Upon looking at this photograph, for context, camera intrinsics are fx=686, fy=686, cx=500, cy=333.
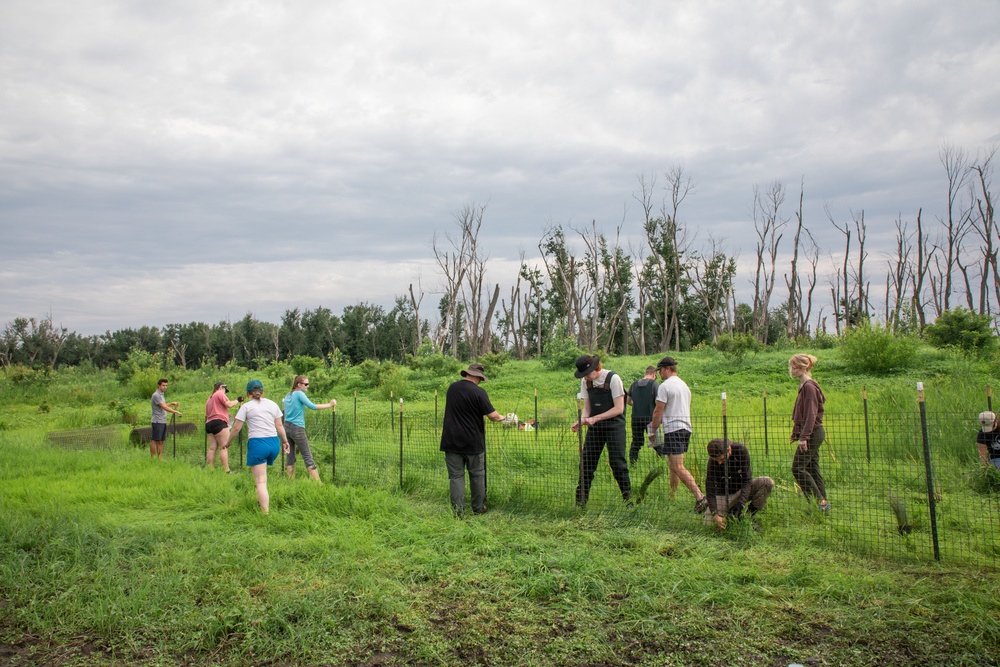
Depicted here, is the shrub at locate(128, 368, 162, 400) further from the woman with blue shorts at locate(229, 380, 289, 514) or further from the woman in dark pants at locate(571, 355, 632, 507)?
the woman in dark pants at locate(571, 355, 632, 507)

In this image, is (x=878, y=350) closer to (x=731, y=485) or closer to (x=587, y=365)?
(x=587, y=365)

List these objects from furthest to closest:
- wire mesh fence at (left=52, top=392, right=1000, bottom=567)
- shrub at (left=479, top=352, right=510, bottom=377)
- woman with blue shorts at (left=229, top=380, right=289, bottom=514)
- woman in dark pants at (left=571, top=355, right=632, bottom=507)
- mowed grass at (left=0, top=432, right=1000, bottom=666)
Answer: shrub at (left=479, top=352, right=510, bottom=377) < woman with blue shorts at (left=229, top=380, right=289, bottom=514) < woman in dark pants at (left=571, top=355, right=632, bottom=507) < wire mesh fence at (left=52, top=392, right=1000, bottom=567) < mowed grass at (left=0, top=432, right=1000, bottom=666)

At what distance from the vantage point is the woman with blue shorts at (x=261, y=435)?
6.93 metres

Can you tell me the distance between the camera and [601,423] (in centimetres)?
683

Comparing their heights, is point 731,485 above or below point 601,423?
below

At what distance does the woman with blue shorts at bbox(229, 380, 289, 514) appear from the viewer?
Result: 6930mm

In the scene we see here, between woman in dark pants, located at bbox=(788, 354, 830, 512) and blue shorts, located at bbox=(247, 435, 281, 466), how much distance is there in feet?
16.7

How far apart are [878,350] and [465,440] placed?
643 inches

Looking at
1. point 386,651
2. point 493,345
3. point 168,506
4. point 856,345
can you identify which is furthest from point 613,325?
point 386,651

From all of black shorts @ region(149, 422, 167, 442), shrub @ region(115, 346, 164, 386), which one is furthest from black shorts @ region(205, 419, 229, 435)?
shrub @ region(115, 346, 164, 386)

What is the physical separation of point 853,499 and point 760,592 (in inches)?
113

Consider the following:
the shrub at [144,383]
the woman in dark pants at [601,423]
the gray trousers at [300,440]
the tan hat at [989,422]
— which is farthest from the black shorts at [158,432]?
the shrub at [144,383]

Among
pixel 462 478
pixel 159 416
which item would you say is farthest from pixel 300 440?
pixel 159 416

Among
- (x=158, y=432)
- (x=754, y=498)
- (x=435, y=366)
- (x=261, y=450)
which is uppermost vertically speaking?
(x=435, y=366)
